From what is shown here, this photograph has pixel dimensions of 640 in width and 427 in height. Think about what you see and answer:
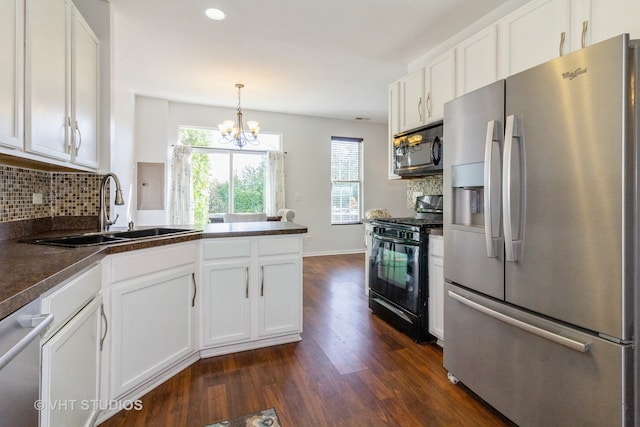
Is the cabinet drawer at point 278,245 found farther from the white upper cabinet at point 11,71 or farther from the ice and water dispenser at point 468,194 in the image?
the white upper cabinet at point 11,71

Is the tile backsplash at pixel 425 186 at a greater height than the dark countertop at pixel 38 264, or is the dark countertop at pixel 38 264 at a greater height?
the tile backsplash at pixel 425 186

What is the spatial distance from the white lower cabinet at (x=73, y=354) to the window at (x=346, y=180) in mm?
5223

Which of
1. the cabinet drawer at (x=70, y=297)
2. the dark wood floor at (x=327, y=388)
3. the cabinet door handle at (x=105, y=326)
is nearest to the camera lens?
the cabinet drawer at (x=70, y=297)

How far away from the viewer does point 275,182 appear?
583 centimetres

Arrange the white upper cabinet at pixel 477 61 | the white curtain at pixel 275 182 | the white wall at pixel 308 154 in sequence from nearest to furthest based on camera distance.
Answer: the white upper cabinet at pixel 477 61, the white wall at pixel 308 154, the white curtain at pixel 275 182

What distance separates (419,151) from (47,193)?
3.03 meters

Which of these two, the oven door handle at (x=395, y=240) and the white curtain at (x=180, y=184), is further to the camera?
the white curtain at (x=180, y=184)

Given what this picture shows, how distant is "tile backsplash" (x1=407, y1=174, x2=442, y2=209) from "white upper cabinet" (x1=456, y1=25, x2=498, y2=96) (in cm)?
100

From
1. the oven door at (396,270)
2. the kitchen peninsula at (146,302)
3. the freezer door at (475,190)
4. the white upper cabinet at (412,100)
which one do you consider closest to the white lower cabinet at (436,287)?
the oven door at (396,270)

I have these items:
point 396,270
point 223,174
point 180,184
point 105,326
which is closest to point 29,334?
point 105,326

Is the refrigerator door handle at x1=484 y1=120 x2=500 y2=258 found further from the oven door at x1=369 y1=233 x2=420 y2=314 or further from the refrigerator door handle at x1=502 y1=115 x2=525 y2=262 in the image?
the oven door at x1=369 y1=233 x2=420 y2=314

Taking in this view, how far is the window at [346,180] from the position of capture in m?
6.49

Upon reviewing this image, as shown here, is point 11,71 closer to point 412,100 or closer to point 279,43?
point 279,43

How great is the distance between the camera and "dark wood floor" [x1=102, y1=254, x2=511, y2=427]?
1.61 meters
